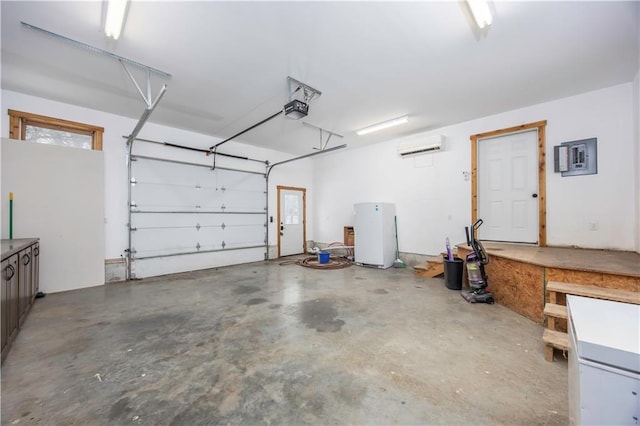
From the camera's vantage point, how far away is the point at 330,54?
2.97 m

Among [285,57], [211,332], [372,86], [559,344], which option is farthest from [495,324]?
[285,57]

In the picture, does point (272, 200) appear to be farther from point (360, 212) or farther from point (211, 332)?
point (211, 332)

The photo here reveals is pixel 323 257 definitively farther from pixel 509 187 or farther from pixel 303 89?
pixel 509 187

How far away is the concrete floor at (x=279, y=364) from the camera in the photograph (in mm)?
1646

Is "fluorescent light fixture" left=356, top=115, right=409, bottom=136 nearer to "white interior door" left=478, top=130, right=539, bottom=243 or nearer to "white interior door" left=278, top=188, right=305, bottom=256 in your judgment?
"white interior door" left=478, top=130, right=539, bottom=243

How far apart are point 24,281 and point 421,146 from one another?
22.2ft

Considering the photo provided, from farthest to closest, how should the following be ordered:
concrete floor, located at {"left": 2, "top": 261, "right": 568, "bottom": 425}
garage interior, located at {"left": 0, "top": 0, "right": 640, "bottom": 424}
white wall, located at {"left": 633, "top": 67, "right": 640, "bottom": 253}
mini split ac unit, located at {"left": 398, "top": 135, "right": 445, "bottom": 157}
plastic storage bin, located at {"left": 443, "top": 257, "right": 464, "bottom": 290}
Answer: mini split ac unit, located at {"left": 398, "top": 135, "right": 445, "bottom": 157} → plastic storage bin, located at {"left": 443, "top": 257, "right": 464, "bottom": 290} → white wall, located at {"left": 633, "top": 67, "right": 640, "bottom": 253} → garage interior, located at {"left": 0, "top": 0, "right": 640, "bottom": 424} → concrete floor, located at {"left": 2, "top": 261, "right": 568, "bottom": 425}

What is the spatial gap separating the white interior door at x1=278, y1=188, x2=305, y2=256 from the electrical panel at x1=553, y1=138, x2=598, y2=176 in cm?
611

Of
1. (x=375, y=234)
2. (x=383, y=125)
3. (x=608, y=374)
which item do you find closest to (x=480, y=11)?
(x=608, y=374)

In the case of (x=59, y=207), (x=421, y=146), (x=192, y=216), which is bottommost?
(x=192, y=216)

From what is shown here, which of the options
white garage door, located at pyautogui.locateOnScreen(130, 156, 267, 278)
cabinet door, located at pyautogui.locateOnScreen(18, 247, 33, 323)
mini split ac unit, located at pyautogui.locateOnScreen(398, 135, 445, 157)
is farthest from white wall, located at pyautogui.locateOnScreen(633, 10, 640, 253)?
cabinet door, located at pyautogui.locateOnScreen(18, 247, 33, 323)

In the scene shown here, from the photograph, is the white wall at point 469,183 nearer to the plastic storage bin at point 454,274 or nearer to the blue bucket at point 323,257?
the plastic storage bin at point 454,274

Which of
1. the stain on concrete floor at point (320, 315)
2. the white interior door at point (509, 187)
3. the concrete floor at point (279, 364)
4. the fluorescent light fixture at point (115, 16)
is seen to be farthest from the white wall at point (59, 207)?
the white interior door at point (509, 187)

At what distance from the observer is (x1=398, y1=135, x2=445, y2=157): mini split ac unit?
5.42 metres
